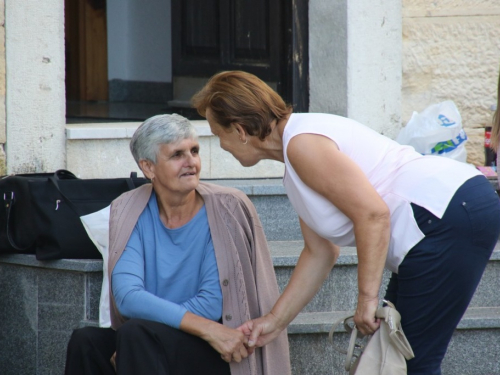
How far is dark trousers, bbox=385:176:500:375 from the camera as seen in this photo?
2.35m

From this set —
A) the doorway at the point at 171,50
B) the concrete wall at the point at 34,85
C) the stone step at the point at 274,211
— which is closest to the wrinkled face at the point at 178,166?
the stone step at the point at 274,211

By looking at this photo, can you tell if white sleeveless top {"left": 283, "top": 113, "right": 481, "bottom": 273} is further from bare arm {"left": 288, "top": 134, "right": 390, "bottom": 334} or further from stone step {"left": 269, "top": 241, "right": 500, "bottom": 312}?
stone step {"left": 269, "top": 241, "right": 500, "bottom": 312}

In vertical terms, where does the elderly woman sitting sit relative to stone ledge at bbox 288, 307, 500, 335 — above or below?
above

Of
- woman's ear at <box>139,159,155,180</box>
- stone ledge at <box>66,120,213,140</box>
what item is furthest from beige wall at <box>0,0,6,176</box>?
woman's ear at <box>139,159,155,180</box>

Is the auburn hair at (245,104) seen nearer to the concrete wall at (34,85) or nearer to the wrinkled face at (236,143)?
the wrinkled face at (236,143)

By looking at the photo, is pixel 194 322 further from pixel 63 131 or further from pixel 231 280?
pixel 63 131

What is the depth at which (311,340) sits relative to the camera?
354cm

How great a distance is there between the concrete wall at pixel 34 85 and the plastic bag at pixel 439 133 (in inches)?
77.9

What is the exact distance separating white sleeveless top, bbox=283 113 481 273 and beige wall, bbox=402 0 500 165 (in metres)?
2.59

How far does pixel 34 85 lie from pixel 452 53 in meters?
2.45

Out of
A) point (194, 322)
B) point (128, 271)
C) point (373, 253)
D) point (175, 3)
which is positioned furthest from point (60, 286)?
point (175, 3)

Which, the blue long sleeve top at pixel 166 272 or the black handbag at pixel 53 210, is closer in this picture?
the blue long sleeve top at pixel 166 272

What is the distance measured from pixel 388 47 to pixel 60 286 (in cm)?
248

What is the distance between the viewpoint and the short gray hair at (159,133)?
9.95 ft
